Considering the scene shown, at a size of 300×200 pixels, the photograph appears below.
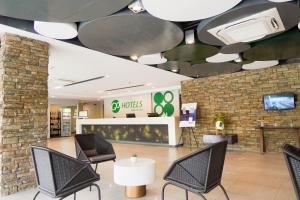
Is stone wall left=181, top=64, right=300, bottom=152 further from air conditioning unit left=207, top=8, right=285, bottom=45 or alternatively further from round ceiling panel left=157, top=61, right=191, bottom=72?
air conditioning unit left=207, top=8, right=285, bottom=45

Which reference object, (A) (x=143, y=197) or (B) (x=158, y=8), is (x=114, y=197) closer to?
(A) (x=143, y=197)

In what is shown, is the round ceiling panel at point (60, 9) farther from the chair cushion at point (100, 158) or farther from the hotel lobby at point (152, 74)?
the chair cushion at point (100, 158)

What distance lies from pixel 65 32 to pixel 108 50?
1.01 meters

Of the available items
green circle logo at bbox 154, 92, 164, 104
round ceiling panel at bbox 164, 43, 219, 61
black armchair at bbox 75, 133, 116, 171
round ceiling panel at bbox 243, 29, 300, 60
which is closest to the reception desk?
green circle logo at bbox 154, 92, 164, 104

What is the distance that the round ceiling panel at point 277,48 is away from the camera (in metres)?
4.05

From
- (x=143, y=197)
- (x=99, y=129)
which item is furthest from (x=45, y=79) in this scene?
(x=99, y=129)

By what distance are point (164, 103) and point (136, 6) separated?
30.1ft

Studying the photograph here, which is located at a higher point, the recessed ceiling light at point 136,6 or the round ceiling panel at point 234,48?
the recessed ceiling light at point 136,6

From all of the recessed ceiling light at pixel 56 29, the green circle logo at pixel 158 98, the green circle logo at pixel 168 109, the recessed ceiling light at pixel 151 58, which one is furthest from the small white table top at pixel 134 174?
the green circle logo at pixel 158 98

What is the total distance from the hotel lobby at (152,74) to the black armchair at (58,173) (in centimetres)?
1

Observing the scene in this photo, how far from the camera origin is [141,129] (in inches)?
384

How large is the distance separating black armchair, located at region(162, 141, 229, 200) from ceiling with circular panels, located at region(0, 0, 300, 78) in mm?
1711

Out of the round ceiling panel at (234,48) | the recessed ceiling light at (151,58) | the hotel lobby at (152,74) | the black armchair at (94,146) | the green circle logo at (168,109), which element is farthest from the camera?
the green circle logo at (168,109)

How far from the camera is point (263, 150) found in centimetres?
675
